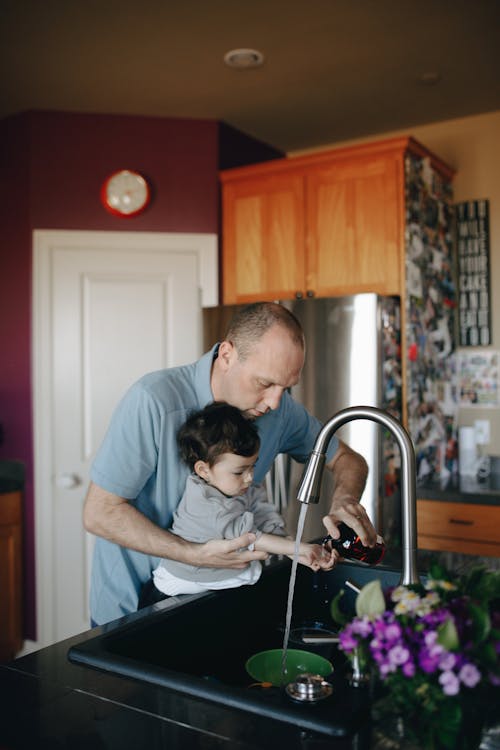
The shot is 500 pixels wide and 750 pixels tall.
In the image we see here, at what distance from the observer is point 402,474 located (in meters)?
1.13

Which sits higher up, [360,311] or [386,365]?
[360,311]

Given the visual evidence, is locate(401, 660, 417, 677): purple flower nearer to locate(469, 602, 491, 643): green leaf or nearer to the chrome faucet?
locate(469, 602, 491, 643): green leaf

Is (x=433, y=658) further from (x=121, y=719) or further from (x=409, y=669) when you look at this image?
(x=121, y=719)

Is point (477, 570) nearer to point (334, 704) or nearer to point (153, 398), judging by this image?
point (334, 704)

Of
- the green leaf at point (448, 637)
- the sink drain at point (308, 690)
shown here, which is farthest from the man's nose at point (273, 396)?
the green leaf at point (448, 637)

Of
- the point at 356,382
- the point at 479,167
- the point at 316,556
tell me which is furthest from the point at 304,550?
the point at 479,167

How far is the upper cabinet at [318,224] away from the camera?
3.18 metres

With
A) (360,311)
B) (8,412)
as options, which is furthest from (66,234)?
(360,311)

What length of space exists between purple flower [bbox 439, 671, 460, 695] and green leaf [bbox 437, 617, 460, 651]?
29 mm

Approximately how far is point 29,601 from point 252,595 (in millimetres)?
2447

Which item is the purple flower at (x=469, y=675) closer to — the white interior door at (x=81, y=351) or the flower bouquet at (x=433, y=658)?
the flower bouquet at (x=433, y=658)

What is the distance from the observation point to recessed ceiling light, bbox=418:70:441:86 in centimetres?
312

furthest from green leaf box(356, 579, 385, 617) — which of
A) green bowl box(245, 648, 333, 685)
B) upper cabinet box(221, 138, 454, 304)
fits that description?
upper cabinet box(221, 138, 454, 304)

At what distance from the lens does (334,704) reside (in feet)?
3.08
